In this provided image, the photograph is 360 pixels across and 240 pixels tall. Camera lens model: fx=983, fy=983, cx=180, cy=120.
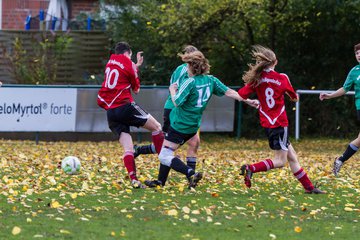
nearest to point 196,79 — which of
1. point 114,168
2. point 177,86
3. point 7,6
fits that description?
point 177,86

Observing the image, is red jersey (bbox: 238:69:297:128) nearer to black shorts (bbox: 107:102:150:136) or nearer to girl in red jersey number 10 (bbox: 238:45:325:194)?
girl in red jersey number 10 (bbox: 238:45:325:194)

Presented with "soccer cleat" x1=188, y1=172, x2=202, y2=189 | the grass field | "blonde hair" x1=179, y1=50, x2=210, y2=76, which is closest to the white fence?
the grass field

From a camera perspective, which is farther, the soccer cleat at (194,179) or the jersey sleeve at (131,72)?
the jersey sleeve at (131,72)

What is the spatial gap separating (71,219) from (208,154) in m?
11.4

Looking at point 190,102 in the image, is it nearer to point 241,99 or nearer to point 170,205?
point 241,99

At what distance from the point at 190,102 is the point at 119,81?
3.92 feet

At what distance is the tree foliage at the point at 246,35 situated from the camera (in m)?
24.9

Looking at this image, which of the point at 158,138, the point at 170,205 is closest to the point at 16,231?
the point at 170,205

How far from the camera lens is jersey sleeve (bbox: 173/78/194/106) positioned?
→ 11.3 metres

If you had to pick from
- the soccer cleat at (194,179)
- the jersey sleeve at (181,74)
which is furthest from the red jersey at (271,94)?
the jersey sleeve at (181,74)

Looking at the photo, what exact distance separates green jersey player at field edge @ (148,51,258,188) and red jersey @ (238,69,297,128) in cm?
14

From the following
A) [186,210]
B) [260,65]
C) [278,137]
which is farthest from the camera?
[278,137]

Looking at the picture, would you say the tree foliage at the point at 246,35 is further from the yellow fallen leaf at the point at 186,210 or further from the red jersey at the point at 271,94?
the yellow fallen leaf at the point at 186,210

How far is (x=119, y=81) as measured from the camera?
12.2 meters
